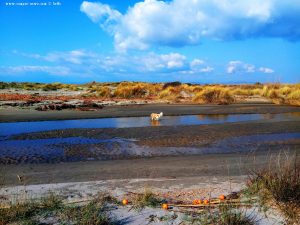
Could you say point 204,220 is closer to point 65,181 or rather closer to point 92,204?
point 92,204

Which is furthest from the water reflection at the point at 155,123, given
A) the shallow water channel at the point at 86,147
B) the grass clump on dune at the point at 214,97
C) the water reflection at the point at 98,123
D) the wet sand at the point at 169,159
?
the grass clump on dune at the point at 214,97

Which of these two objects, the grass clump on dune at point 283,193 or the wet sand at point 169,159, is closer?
the grass clump on dune at point 283,193

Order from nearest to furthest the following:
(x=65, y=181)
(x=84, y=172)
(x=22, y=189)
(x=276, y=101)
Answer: (x=22, y=189) < (x=65, y=181) < (x=84, y=172) < (x=276, y=101)

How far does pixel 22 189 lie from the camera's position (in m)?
7.43

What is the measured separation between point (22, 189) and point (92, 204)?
178 centimetres

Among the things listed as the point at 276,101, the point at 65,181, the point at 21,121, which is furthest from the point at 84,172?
the point at 276,101

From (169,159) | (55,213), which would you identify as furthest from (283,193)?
(169,159)

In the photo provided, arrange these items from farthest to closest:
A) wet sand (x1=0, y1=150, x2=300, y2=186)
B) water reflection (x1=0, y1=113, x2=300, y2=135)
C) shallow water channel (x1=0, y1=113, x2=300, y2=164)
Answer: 1. water reflection (x1=0, y1=113, x2=300, y2=135)
2. shallow water channel (x1=0, y1=113, x2=300, y2=164)
3. wet sand (x1=0, y1=150, x2=300, y2=186)

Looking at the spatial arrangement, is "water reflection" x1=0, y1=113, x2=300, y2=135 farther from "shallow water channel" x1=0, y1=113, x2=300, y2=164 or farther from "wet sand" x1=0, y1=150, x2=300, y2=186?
"wet sand" x1=0, y1=150, x2=300, y2=186

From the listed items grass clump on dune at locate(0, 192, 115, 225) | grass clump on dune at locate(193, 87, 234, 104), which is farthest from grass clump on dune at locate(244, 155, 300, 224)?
grass clump on dune at locate(193, 87, 234, 104)

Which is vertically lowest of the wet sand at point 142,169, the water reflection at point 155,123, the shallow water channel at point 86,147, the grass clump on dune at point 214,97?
the wet sand at point 142,169

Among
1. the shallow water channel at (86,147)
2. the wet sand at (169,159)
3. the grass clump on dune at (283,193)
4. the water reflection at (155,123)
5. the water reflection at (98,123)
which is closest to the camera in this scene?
the grass clump on dune at (283,193)

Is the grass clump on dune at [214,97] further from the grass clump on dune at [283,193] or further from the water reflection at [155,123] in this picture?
the grass clump on dune at [283,193]

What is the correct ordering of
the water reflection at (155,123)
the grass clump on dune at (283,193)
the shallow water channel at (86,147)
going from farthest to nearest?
the water reflection at (155,123) < the shallow water channel at (86,147) < the grass clump on dune at (283,193)
